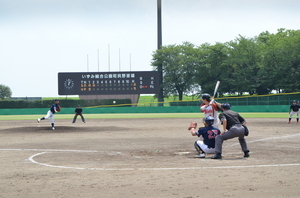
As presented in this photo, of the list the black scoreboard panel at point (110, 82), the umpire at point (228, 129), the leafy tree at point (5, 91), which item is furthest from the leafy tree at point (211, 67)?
the umpire at point (228, 129)

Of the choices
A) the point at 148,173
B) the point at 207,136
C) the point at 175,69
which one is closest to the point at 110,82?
the point at 175,69

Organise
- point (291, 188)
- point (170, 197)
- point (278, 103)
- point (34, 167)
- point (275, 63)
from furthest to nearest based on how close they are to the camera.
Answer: point (275, 63), point (278, 103), point (34, 167), point (291, 188), point (170, 197)

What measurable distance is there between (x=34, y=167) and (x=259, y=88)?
2715 inches

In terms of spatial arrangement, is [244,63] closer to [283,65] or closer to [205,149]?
[283,65]

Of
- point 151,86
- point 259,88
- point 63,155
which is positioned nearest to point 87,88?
point 151,86

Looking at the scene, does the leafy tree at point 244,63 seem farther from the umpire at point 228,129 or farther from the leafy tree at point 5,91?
the leafy tree at point 5,91

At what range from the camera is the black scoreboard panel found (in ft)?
207

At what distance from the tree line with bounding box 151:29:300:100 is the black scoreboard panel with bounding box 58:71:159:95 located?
1979 centimetres

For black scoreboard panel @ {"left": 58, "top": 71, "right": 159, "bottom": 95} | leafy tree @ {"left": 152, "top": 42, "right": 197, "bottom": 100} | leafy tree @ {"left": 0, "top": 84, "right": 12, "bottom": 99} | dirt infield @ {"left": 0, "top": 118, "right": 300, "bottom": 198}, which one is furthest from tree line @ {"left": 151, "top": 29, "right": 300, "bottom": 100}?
dirt infield @ {"left": 0, "top": 118, "right": 300, "bottom": 198}

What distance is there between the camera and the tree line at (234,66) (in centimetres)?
7094

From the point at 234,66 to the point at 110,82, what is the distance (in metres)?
27.0

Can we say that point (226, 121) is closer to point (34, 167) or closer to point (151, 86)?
point (34, 167)

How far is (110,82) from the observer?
6322 cm

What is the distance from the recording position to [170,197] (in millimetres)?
7203
